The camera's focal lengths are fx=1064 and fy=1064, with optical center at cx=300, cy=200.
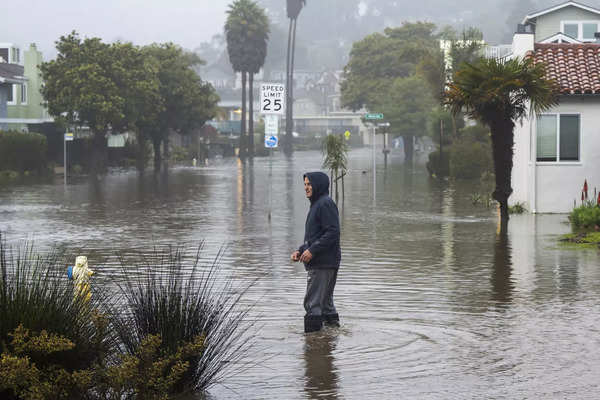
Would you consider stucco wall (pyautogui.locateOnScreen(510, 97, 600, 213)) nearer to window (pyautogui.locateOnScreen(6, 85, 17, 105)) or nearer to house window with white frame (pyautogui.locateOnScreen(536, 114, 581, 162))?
house window with white frame (pyautogui.locateOnScreen(536, 114, 581, 162))

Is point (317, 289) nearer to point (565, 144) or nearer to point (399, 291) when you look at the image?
point (399, 291)

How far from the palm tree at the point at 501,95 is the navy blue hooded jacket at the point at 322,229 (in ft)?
46.1

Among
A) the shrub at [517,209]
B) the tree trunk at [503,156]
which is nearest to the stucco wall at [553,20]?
the shrub at [517,209]

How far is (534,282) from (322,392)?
717cm

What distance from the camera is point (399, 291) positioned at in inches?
558

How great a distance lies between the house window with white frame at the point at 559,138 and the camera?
91.1 ft

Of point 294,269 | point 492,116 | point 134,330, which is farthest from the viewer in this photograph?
point 492,116

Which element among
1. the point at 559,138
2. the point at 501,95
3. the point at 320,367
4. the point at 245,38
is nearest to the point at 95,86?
the point at 559,138

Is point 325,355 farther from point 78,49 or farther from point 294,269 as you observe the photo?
point 78,49

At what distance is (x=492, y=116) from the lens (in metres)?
25.0

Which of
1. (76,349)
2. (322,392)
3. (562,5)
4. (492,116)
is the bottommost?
(322,392)

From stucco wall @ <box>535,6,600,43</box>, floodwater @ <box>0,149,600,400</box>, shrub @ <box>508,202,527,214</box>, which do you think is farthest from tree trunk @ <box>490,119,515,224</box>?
stucco wall @ <box>535,6,600,43</box>

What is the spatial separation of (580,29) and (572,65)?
18.6 m

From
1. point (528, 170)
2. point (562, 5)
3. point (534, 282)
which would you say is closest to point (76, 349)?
point (534, 282)
